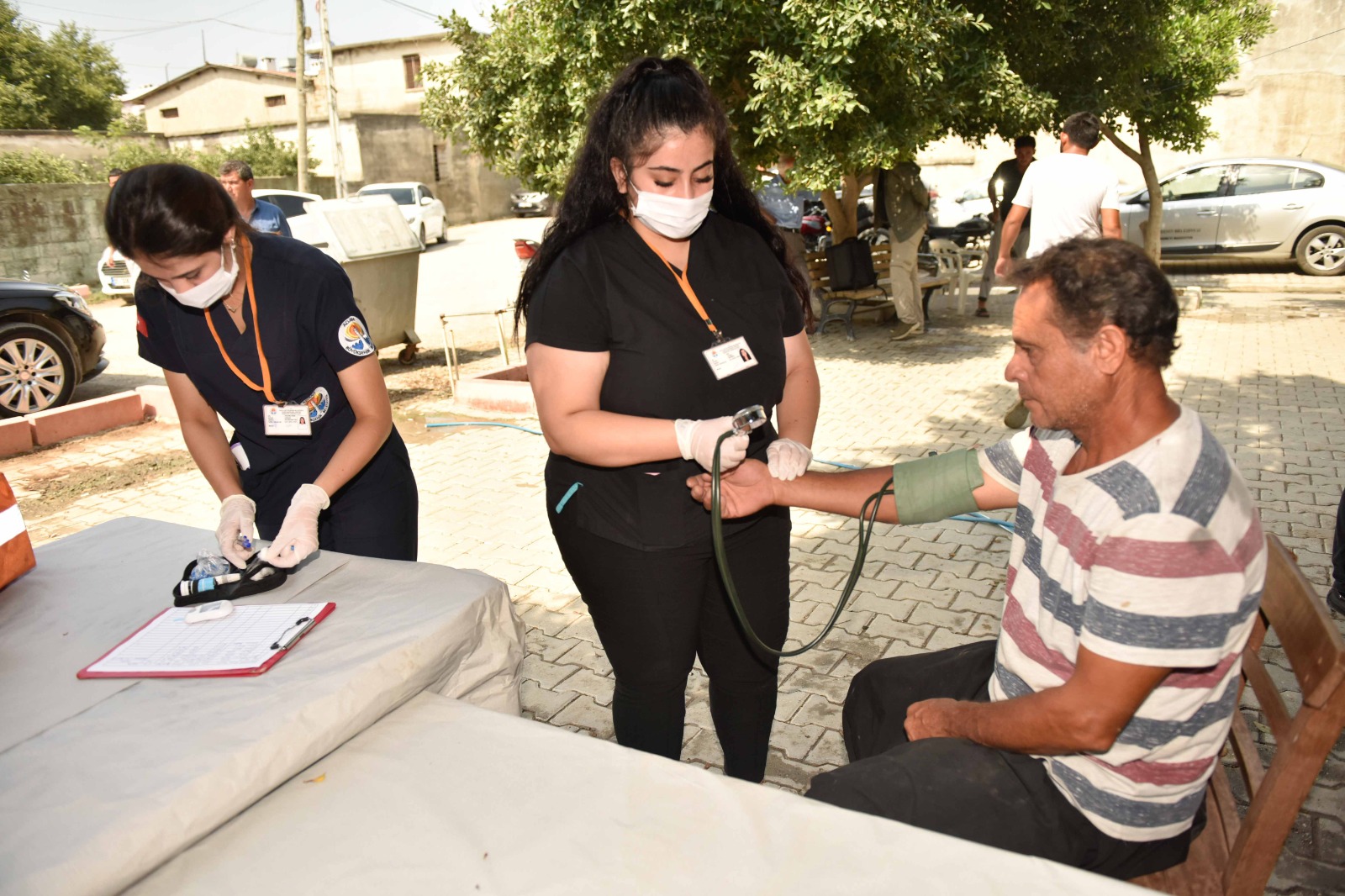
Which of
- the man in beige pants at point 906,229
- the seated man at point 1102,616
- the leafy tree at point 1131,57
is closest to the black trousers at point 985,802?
the seated man at point 1102,616

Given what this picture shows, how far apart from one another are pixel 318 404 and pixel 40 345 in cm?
679

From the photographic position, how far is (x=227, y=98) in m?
35.2

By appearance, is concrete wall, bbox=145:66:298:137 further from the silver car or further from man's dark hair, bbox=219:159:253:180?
the silver car

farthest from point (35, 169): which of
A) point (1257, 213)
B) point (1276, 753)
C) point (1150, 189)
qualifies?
point (1276, 753)

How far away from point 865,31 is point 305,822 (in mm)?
6259

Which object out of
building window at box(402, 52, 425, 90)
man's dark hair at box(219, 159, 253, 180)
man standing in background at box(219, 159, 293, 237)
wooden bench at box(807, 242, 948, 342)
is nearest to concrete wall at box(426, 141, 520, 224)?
building window at box(402, 52, 425, 90)

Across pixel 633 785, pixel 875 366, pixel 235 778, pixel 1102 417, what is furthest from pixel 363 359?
pixel 875 366

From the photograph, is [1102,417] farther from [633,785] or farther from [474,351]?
[474,351]

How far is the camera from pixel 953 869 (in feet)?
4.05

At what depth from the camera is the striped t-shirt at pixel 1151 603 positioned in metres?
1.38

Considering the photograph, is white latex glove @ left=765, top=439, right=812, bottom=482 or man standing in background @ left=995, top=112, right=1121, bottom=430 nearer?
white latex glove @ left=765, top=439, right=812, bottom=482

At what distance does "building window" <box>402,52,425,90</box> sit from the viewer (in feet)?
114

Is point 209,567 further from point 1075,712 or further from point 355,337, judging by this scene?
point 1075,712

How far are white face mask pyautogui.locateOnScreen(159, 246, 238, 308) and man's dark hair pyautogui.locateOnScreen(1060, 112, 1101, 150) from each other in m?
5.31
